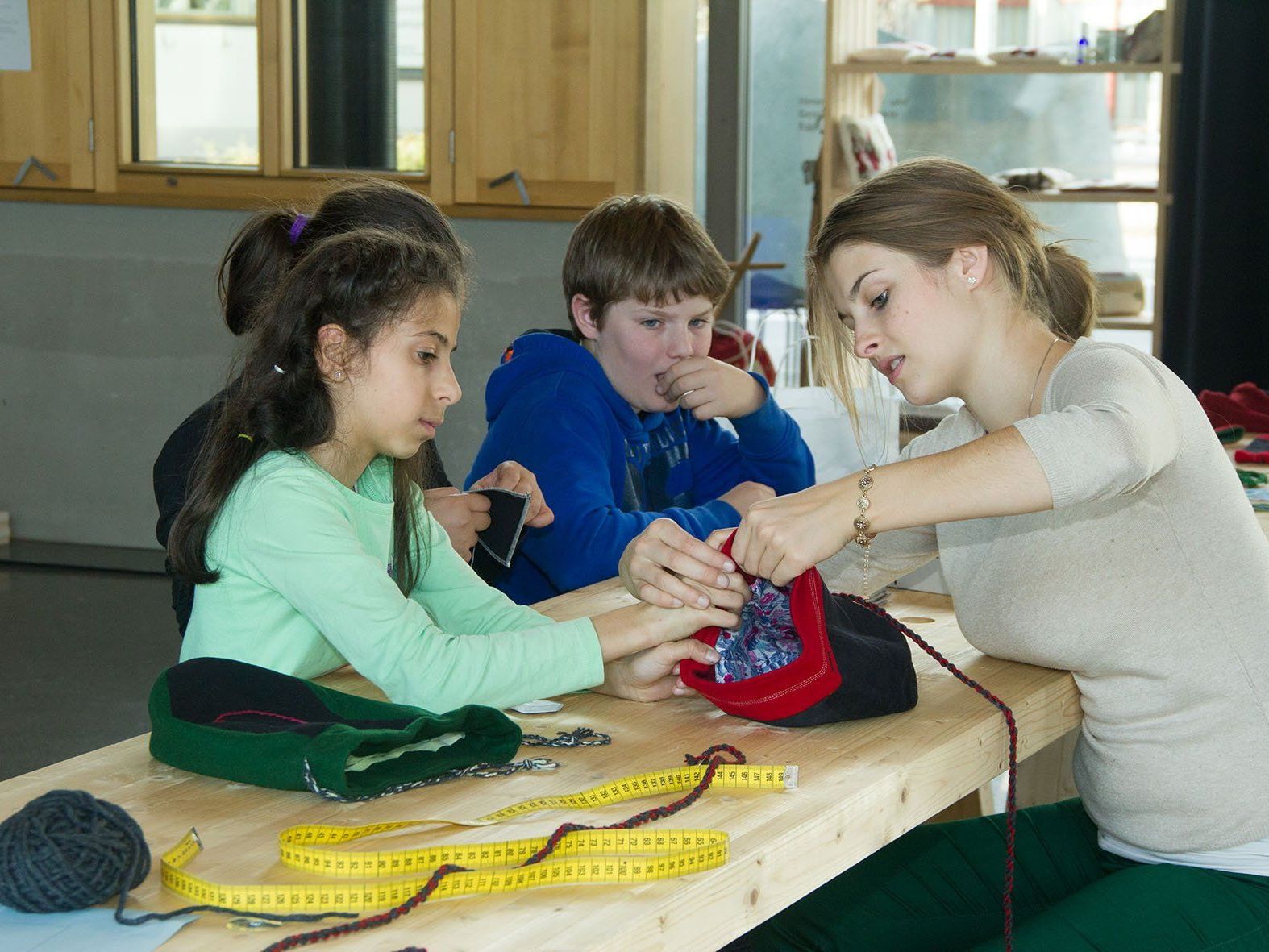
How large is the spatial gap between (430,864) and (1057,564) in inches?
30.7

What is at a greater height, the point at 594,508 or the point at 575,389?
the point at 575,389

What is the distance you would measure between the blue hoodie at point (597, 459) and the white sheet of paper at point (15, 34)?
3396 mm

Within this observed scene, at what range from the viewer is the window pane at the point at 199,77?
4.83 metres

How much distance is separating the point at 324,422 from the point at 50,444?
4240 millimetres

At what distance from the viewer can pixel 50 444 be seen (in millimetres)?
5324

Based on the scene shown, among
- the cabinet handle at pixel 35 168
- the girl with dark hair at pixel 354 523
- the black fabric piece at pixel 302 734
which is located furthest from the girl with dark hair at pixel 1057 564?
the cabinet handle at pixel 35 168

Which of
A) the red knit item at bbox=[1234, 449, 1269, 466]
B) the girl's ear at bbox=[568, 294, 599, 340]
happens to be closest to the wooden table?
the girl's ear at bbox=[568, 294, 599, 340]

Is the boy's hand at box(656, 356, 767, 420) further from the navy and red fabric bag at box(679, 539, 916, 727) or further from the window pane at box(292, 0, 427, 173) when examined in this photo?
the window pane at box(292, 0, 427, 173)

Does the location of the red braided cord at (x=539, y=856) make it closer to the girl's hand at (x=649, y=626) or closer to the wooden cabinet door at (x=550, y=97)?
the girl's hand at (x=649, y=626)

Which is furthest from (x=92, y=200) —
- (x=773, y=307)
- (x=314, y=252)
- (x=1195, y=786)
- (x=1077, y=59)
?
(x=1195, y=786)

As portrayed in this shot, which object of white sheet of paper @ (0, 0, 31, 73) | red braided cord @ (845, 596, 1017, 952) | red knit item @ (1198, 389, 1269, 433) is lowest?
red braided cord @ (845, 596, 1017, 952)

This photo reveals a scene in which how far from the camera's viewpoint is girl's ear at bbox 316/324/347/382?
1518 mm

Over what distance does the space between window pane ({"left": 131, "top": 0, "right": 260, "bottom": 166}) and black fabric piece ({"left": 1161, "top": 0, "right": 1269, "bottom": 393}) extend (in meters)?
3.14

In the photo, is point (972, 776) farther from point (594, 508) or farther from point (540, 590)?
point (540, 590)
